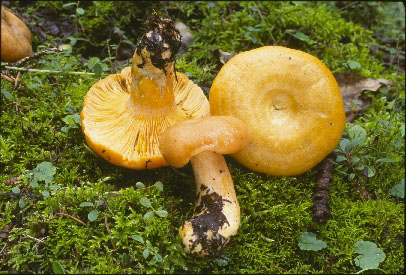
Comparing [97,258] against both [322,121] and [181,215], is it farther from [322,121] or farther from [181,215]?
[322,121]

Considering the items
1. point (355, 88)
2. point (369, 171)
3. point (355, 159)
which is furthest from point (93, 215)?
point (355, 88)

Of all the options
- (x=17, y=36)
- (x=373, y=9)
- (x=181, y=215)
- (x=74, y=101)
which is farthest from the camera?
(x=373, y=9)

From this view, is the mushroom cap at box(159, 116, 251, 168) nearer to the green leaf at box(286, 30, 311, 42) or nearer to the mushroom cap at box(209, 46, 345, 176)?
the mushroom cap at box(209, 46, 345, 176)

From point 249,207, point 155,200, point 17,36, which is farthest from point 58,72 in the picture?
point 249,207

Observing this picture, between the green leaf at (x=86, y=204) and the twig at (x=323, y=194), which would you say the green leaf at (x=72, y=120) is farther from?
the twig at (x=323, y=194)

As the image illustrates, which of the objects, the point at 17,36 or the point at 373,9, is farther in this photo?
the point at 373,9

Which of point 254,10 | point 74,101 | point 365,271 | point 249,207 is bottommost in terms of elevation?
point 365,271

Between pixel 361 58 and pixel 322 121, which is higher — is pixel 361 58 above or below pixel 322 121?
below

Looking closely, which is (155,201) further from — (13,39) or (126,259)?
(13,39)
